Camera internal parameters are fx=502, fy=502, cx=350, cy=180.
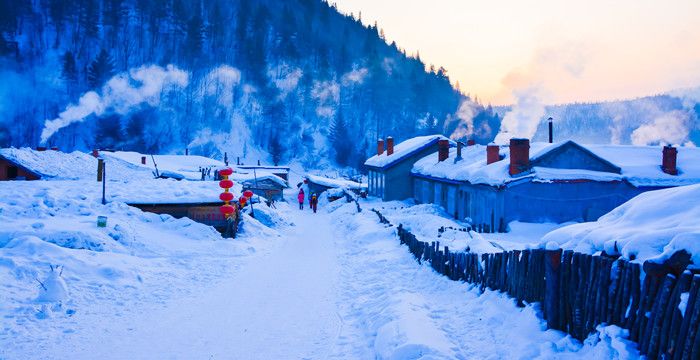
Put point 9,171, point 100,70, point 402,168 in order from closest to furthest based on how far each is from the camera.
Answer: point 9,171, point 402,168, point 100,70

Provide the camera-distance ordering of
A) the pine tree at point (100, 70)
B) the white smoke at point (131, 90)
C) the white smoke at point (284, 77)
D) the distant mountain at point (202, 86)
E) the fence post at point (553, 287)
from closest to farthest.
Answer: the fence post at point (553, 287) → the white smoke at point (131, 90) → the distant mountain at point (202, 86) → the pine tree at point (100, 70) → the white smoke at point (284, 77)

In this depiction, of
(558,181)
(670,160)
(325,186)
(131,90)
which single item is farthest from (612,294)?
(131,90)

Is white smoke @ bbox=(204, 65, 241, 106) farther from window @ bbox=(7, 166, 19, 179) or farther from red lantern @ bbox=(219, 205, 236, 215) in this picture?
red lantern @ bbox=(219, 205, 236, 215)

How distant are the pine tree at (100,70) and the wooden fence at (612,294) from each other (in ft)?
369

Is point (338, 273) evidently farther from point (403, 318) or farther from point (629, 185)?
point (629, 185)

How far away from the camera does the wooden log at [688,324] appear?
5.03 metres

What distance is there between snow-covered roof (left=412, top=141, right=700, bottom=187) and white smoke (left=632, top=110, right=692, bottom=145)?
43434mm

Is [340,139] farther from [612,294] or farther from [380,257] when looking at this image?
[612,294]

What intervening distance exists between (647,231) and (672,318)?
1.32 metres

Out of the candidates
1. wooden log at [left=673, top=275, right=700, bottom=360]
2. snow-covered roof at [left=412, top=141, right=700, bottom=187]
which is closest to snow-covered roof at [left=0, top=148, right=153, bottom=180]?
snow-covered roof at [left=412, top=141, right=700, bottom=187]

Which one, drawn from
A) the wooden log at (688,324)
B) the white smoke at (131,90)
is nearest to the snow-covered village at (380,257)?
the wooden log at (688,324)

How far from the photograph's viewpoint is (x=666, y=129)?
69.4 metres

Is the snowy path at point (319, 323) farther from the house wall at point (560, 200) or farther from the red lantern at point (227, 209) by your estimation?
the house wall at point (560, 200)

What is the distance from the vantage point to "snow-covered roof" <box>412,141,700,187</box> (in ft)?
79.2
